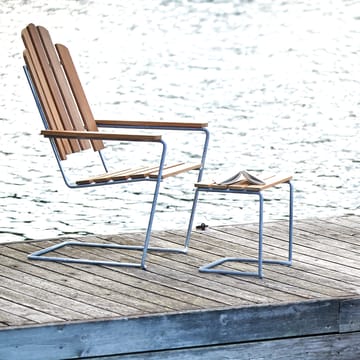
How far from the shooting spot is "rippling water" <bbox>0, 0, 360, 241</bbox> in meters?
6.54

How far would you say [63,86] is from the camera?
15.1 feet

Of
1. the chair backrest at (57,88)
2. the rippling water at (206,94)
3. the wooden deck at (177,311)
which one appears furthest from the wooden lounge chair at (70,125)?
the rippling water at (206,94)

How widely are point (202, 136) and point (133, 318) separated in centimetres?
548

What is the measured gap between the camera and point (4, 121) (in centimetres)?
937

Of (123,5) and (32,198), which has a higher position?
(123,5)

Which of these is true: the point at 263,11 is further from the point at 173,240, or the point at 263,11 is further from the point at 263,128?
the point at 173,240

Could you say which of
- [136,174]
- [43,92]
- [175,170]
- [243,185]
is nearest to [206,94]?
[43,92]

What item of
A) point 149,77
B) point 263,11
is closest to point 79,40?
point 149,77

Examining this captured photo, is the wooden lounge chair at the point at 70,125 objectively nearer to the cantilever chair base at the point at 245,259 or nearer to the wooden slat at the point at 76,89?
the wooden slat at the point at 76,89

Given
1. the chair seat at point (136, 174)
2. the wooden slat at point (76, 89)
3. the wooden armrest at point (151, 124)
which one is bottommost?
the chair seat at point (136, 174)

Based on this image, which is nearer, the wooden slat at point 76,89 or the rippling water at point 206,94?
the wooden slat at point 76,89

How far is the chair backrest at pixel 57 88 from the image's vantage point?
435 cm

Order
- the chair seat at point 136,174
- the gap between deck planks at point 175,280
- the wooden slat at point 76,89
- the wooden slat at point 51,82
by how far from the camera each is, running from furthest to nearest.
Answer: the wooden slat at point 76,89 → the wooden slat at point 51,82 → the chair seat at point 136,174 → the gap between deck planks at point 175,280

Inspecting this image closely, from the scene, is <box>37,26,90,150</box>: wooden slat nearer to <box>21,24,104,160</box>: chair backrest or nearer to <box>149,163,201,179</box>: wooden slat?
<box>21,24,104,160</box>: chair backrest
